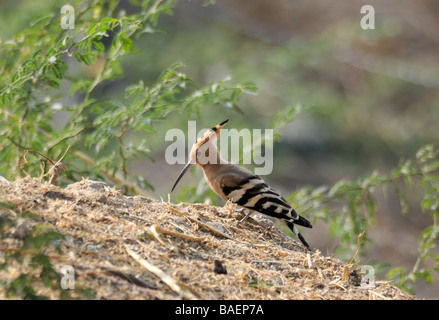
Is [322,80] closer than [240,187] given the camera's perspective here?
No

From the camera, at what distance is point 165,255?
2273 mm

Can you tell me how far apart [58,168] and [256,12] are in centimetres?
1169

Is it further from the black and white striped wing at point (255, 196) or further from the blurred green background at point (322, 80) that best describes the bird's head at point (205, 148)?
the blurred green background at point (322, 80)

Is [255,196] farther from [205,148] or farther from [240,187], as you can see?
[205,148]

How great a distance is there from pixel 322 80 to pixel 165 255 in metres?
9.97

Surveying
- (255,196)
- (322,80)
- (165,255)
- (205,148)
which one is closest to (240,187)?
(255,196)

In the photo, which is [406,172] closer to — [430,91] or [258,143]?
[258,143]

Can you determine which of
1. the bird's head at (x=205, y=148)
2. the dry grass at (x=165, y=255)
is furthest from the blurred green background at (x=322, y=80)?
the dry grass at (x=165, y=255)

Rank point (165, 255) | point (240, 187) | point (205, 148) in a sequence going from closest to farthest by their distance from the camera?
point (165, 255) → point (240, 187) → point (205, 148)

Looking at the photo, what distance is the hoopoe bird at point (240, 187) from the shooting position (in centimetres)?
348

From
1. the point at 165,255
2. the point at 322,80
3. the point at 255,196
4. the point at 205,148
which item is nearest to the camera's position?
the point at 165,255

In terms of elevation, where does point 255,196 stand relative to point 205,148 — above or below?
below

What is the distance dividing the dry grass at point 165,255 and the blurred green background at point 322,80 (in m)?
5.32

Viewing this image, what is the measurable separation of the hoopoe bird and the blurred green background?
13.7 feet
